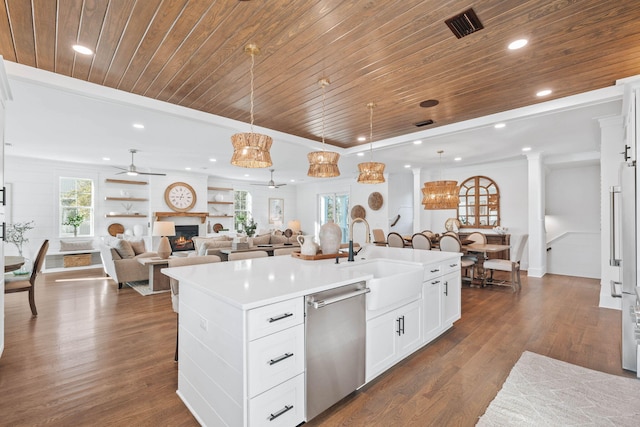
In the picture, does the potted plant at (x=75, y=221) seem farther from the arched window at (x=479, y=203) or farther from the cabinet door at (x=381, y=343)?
the arched window at (x=479, y=203)

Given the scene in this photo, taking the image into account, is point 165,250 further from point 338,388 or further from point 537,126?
point 537,126

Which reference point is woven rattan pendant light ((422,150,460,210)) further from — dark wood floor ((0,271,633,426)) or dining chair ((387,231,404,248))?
dark wood floor ((0,271,633,426))

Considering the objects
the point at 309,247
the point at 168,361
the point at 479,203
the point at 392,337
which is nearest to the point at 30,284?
the point at 168,361

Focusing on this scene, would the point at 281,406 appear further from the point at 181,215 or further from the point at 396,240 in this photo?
the point at 181,215

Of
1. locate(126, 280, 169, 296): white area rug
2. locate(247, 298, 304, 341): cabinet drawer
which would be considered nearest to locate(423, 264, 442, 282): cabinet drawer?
locate(247, 298, 304, 341): cabinet drawer

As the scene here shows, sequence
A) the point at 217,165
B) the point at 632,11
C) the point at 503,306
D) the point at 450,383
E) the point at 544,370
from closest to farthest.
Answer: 1. the point at 632,11
2. the point at 450,383
3. the point at 544,370
4. the point at 503,306
5. the point at 217,165

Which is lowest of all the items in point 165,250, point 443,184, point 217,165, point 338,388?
point 338,388

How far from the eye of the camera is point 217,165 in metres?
7.63

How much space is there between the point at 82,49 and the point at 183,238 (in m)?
6.81

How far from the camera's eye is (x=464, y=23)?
2.12 meters

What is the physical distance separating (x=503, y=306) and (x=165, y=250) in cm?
564

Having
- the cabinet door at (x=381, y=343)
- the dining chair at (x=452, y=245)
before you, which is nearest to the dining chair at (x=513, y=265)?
the dining chair at (x=452, y=245)

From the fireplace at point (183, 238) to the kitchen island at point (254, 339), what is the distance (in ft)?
22.1

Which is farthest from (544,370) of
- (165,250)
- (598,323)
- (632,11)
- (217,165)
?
(217,165)
